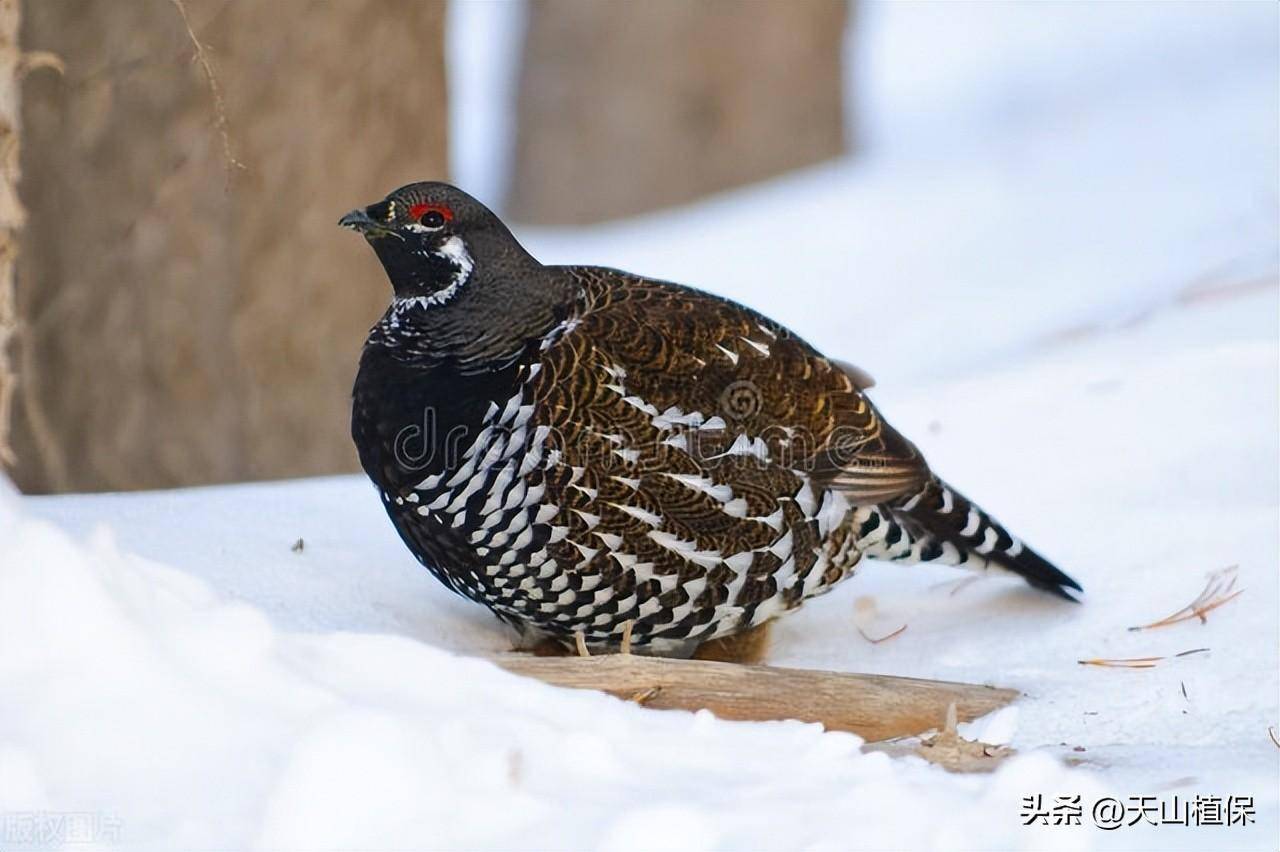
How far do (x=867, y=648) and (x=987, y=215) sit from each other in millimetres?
5098

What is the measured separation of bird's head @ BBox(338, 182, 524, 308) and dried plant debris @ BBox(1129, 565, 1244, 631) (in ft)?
6.12

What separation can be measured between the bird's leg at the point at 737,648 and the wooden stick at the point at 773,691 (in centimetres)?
61

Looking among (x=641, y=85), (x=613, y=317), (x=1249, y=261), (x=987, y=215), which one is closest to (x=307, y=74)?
(x=613, y=317)

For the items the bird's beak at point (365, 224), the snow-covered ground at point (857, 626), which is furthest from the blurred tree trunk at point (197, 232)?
the bird's beak at point (365, 224)

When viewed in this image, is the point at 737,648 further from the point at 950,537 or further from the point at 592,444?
the point at 592,444

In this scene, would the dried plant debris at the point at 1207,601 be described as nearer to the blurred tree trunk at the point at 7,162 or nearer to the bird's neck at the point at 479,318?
the bird's neck at the point at 479,318

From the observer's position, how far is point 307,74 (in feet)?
18.4

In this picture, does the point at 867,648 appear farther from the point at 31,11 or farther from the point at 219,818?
the point at 31,11

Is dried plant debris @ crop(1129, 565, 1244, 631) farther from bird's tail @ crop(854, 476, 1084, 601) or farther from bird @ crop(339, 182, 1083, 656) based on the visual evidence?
bird @ crop(339, 182, 1083, 656)

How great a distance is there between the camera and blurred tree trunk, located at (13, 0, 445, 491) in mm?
5270

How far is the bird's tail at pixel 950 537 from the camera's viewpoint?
13.1 feet

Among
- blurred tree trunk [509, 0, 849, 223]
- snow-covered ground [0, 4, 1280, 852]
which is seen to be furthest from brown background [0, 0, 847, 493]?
blurred tree trunk [509, 0, 849, 223]

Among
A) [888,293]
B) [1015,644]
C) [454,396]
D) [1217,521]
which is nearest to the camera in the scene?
[454,396]

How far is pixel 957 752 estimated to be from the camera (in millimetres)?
2869
